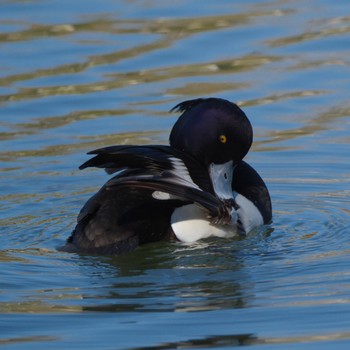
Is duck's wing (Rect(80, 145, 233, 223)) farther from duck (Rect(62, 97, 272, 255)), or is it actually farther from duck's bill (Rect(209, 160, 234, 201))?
duck's bill (Rect(209, 160, 234, 201))

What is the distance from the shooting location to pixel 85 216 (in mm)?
7809

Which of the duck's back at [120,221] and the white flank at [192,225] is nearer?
the duck's back at [120,221]

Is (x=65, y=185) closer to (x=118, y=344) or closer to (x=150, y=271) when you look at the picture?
(x=150, y=271)

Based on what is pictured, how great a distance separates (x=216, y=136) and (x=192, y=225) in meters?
0.68

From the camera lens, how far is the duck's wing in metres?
7.15

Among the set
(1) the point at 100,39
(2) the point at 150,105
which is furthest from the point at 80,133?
(1) the point at 100,39

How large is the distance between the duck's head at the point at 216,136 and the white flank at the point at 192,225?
0.23 meters

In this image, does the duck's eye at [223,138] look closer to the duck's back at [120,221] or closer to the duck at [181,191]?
the duck at [181,191]

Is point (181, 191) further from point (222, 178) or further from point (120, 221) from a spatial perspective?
point (222, 178)

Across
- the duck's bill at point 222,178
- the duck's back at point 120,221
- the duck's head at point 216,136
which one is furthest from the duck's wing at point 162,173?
the duck's head at point 216,136

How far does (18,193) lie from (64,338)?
3.38 metres

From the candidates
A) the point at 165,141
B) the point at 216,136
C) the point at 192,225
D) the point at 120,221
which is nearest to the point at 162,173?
the point at 120,221

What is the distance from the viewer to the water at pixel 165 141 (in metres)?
6.38

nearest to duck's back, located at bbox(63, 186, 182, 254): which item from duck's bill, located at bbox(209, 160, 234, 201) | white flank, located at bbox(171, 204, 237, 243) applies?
white flank, located at bbox(171, 204, 237, 243)
